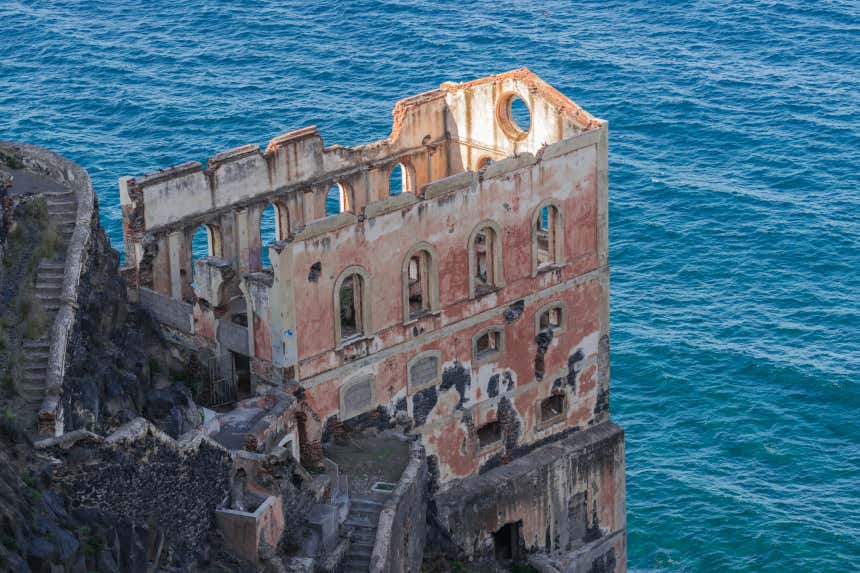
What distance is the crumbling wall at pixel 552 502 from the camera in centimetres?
7250

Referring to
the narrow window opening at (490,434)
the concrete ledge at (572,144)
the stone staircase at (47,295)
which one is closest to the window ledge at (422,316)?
the narrow window opening at (490,434)

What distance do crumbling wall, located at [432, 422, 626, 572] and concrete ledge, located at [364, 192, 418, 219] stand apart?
11930mm

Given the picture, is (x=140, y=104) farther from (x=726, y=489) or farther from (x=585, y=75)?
(x=726, y=489)

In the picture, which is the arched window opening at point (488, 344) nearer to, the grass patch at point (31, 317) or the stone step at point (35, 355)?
the grass patch at point (31, 317)

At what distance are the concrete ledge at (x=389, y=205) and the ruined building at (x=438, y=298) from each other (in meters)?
0.07

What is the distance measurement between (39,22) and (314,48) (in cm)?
2071

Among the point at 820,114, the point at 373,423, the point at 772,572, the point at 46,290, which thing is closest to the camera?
the point at 46,290

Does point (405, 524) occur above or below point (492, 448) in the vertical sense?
above

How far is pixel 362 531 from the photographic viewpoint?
6191cm

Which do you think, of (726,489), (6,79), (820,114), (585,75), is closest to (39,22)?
(6,79)

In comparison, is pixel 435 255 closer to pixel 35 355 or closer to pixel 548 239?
pixel 548 239

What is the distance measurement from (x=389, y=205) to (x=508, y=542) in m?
16.5

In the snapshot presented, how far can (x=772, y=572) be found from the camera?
88.6m

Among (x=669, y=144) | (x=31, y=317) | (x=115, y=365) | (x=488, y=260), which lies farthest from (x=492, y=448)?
(x=669, y=144)
